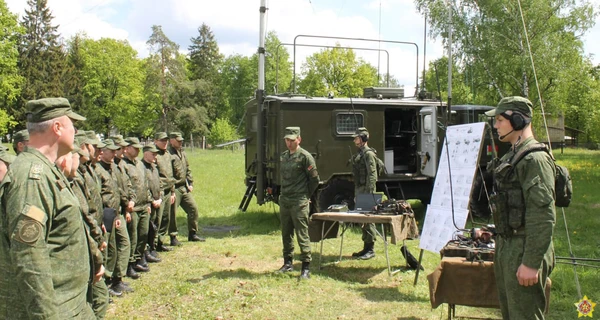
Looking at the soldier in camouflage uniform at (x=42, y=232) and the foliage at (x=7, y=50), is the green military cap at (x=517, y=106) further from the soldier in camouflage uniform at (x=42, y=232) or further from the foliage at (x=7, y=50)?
the foliage at (x=7, y=50)

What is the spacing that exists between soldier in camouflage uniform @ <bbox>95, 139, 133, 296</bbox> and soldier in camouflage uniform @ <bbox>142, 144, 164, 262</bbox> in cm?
109

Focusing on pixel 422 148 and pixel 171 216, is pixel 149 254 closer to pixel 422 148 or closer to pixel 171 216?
pixel 171 216

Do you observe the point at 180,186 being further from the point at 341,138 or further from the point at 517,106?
the point at 517,106

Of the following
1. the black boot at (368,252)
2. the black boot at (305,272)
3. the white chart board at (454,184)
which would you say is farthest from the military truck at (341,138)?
the white chart board at (454,184)

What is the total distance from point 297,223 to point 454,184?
2156 mm

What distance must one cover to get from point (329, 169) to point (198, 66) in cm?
5091

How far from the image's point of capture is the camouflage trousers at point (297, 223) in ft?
21.9

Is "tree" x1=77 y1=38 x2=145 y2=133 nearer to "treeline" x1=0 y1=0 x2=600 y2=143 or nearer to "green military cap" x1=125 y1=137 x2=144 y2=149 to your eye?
"treeline" x1=0 y1=0 x2=600 y2=143

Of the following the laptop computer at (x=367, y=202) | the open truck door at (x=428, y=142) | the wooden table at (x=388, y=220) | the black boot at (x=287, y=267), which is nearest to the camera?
the wooden table at (x=388, y=220)

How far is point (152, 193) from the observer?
7.47m

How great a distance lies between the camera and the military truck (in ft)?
32.1

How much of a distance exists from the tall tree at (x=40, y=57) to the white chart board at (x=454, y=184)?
140ft

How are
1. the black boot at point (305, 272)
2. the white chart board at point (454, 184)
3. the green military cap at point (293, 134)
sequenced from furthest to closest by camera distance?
the green military cap at point (293, 134), the black boot at point (305, 272), the white chart board at point (454, 184)

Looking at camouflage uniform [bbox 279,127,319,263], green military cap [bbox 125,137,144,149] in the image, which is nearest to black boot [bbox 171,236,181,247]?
green military cap [bbox 125,137,144,149]
